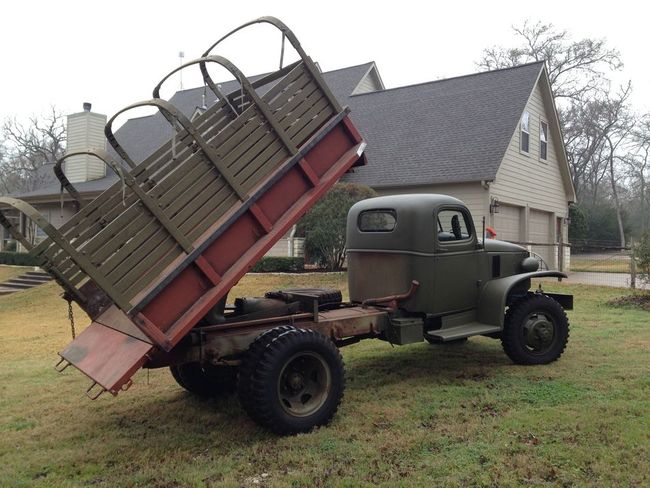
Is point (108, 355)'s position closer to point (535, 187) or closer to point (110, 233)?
point (110, 233)

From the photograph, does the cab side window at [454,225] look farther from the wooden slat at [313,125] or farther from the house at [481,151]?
the house at [481,151]

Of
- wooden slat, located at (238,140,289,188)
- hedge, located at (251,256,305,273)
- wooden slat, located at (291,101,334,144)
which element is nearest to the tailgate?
wooden slat, located at (238,140,289,188)

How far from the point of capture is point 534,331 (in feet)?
20.1

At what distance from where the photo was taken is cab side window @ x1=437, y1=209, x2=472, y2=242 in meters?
5.97

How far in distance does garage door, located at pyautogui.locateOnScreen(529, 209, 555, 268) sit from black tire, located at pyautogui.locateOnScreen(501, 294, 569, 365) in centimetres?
1161

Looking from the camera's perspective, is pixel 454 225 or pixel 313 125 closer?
pixel 313 125

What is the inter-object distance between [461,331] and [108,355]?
353cm

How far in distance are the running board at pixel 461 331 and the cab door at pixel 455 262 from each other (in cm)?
20

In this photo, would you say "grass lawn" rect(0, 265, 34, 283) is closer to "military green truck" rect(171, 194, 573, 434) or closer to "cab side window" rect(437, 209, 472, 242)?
"military green truck" rect(171, 194, 573, 434)

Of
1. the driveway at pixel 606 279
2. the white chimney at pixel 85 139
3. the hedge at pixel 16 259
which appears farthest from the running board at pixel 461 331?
the white chimney at pixel 85 139

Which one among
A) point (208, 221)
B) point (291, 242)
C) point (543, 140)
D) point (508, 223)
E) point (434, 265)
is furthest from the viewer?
point (543, 140)

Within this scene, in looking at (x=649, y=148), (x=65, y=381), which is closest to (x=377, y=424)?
(x=65, y=381)

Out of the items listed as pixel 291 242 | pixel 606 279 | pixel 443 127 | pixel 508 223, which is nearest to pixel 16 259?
pixel 291 242

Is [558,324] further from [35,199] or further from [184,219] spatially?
[35,199]
